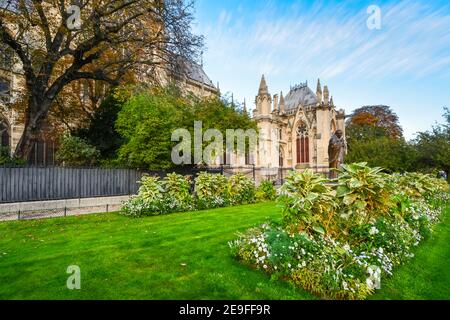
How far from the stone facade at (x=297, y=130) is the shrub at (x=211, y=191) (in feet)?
81.0

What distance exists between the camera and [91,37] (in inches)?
579

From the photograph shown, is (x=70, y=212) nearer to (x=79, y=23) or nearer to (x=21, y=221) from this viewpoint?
(x=21, y=221)

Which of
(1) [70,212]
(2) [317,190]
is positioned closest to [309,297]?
(2) [317,190]

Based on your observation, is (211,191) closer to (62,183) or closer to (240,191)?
(240,191)

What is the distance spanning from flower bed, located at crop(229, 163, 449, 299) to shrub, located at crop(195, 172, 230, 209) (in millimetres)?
7499

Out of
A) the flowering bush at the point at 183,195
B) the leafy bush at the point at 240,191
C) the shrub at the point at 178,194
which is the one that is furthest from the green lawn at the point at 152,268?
the leafy bush at the point at 240,191

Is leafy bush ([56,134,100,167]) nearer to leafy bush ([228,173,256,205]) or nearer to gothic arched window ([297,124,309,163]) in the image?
leafy bush ([228,173,256,205])

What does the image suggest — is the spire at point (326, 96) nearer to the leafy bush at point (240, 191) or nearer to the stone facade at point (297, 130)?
the stone facade at point (297, 130)

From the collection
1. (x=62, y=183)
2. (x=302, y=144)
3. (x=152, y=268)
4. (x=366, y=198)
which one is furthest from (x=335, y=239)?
(x=302, y=144)

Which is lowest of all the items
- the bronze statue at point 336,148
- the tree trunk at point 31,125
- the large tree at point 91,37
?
the bronze statue at point 336,148

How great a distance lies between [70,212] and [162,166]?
5820 millimetres

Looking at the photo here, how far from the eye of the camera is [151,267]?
15.7 feet

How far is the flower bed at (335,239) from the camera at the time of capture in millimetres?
3908

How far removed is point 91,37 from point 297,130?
37.8m
